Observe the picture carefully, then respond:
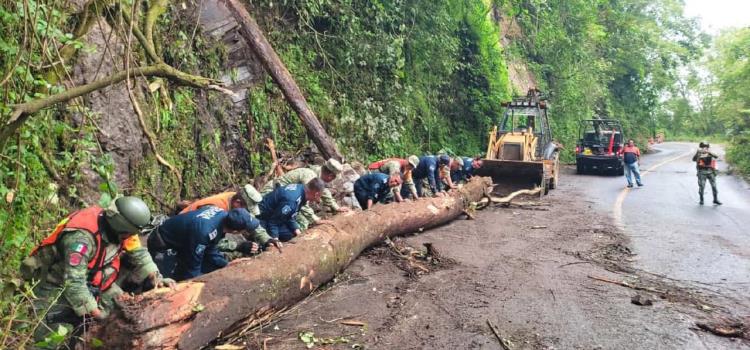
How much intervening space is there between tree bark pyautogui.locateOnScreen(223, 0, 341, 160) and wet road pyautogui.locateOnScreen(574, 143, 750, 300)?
558 centimetres

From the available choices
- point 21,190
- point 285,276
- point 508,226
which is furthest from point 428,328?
point 508,226

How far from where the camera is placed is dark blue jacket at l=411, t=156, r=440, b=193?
32.4ft

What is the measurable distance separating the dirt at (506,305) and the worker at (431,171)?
2.66 m

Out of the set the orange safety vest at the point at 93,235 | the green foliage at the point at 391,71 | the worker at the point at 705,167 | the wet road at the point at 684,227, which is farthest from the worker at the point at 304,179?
the worker at the point at 705,167

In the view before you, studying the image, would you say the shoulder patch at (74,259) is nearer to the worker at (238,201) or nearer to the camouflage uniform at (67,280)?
the camouflage uniform at (67,280)

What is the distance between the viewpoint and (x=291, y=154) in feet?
32.6

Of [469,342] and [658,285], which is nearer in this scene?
[469,342]

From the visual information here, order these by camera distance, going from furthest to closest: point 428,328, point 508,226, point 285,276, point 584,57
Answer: point 584,57, point 508,226, point 285,276, point 428,328

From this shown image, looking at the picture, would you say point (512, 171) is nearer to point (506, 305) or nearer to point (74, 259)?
point (506, 305)

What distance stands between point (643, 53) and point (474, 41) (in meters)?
18.2

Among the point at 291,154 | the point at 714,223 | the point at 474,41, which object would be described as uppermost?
the point at 474,41

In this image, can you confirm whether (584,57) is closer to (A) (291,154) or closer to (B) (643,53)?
(B) (643,53)

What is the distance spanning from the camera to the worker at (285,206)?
5.91 metres

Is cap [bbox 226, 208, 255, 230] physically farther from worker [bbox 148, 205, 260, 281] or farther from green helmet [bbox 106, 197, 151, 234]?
green helmet [bbox 106, 197, 151, 234]
